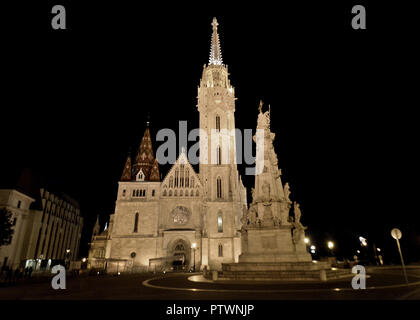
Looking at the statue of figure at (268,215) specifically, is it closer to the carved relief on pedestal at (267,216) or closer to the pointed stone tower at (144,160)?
the carved relief on pedestal at (267,216)

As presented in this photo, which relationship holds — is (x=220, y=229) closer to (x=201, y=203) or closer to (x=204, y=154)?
(x=201, y=203)

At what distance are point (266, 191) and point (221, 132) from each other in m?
30.9

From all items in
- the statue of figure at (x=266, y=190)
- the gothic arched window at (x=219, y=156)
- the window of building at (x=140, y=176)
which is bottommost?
the statue of figure at (x=266, y=190)

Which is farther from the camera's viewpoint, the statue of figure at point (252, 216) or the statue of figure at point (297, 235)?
the statue of figure at point (252, 216)

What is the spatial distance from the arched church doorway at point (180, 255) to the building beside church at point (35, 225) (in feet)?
63.2

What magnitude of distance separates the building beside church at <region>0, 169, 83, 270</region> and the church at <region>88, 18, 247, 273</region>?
1048 centimetres

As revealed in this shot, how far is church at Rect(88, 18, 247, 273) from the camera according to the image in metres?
38.9

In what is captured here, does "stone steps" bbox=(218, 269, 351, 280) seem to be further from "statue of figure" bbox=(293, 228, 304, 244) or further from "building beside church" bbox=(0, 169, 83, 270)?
"building beside church" bbox=(0, 169, 83, 270)

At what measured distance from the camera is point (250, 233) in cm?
1664

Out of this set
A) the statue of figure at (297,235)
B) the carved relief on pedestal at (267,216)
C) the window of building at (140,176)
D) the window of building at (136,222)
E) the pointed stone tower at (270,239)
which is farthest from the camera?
the window of building at (140,176)

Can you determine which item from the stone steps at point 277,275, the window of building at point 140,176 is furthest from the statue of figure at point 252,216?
the window of building at point 140,176

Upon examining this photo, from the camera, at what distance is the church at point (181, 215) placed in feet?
128

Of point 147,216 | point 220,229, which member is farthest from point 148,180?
point 220,229

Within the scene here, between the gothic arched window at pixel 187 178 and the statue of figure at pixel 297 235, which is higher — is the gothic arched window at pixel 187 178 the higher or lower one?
the higher one
